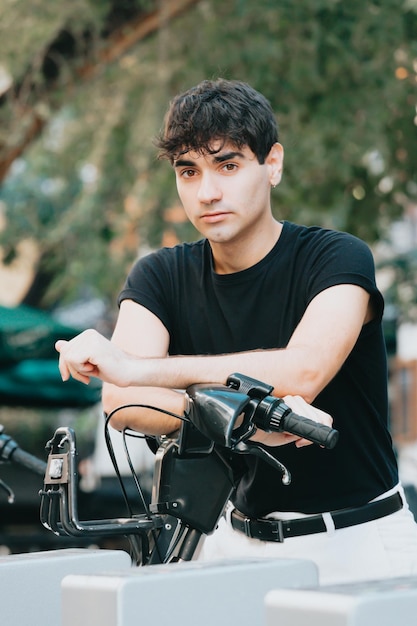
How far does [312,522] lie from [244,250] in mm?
703

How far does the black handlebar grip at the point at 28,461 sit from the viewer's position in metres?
3.64

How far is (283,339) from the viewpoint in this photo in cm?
288

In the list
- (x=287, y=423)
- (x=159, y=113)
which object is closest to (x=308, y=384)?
(x=287, y=423)

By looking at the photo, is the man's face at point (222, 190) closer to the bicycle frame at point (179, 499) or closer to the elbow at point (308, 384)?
the elbow at point (308, 384)

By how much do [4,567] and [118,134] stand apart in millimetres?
7308

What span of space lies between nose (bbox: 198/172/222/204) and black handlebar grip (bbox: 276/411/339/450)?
2.82 ft

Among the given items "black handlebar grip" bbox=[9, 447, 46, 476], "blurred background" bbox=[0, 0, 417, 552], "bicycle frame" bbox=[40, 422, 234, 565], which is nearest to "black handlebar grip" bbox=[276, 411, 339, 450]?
"bicycle frame" bbox=[40, 422, 234, 565]

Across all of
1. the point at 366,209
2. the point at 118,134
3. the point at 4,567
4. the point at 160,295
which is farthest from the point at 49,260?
the point at 4,567

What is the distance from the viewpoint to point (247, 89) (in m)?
3.01

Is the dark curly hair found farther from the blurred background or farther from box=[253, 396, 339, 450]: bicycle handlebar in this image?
the blurred background

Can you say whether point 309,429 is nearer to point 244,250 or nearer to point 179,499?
point 179,499

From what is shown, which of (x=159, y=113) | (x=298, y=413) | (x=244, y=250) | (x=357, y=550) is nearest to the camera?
(x=298, y=413)

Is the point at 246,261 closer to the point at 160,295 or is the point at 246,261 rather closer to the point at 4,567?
the point at 160,295

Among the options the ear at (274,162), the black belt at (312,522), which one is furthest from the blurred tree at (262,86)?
the black belt at (312,522)
